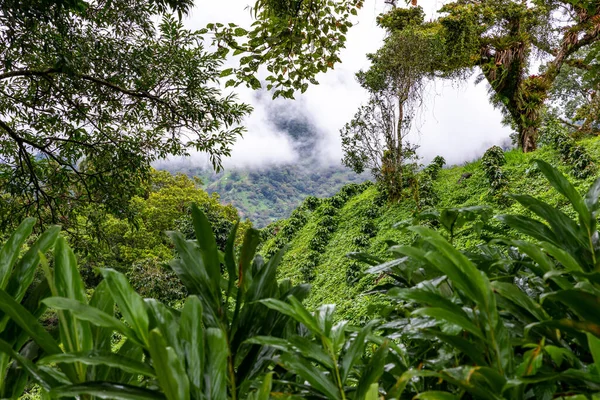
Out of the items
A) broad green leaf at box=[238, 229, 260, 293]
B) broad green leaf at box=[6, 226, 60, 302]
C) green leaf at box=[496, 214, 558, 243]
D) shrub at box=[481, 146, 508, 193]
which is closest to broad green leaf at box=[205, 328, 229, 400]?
broad green leaf at box=[238, 229, 260, 293]

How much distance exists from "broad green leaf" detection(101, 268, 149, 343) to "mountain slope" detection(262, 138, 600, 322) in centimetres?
513

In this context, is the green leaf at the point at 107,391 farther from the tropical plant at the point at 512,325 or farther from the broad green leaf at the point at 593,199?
the broad green leaf at the point at 593,199

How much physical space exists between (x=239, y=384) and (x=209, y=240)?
0.17 meters

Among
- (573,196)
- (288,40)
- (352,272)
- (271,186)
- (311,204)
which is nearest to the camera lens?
(573,196)

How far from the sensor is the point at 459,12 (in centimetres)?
932

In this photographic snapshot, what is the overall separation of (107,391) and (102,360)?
3 cm

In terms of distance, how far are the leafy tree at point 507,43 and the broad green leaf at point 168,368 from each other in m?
10.4

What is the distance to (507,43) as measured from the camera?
9.72 metres

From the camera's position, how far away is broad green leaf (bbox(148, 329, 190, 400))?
0.29m

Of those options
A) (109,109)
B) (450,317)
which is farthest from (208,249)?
(109,109)

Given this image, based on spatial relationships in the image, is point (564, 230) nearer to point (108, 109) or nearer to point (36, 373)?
point (36, 373)

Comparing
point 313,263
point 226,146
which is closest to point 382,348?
point 226,146

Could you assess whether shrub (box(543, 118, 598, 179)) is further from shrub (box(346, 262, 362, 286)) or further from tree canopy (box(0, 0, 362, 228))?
tree canopy (box(0, 0, 362, 228))

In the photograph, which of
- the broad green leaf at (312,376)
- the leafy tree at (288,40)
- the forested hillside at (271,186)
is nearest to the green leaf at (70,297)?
the broad green leaf at (312,376)
